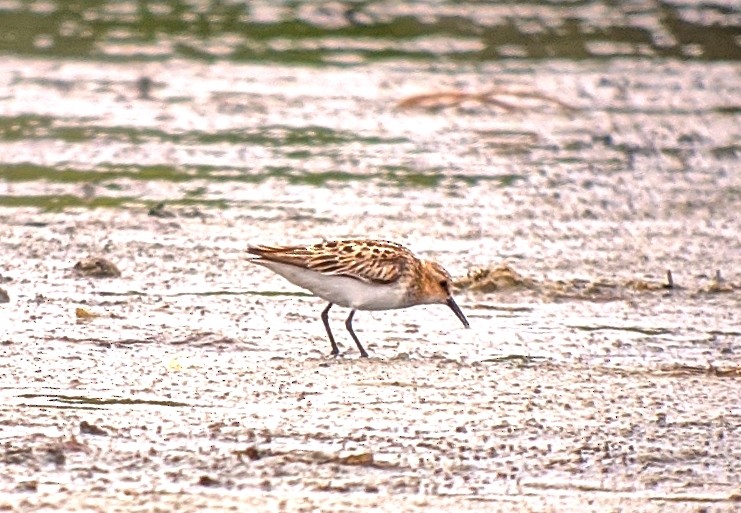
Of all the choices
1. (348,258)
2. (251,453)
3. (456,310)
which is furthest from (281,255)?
(251,453)

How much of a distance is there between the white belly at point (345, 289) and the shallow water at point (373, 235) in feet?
0.81

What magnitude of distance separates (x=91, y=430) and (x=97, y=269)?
3.39 meters

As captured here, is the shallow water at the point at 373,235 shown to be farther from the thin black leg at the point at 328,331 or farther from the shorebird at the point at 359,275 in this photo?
the shorebird at the point at 359,275

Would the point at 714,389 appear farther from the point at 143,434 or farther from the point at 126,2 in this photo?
the point at 126,2

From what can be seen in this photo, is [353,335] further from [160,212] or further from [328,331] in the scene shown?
[160,212]

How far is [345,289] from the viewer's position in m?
9.98

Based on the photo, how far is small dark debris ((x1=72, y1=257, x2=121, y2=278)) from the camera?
11227 mm

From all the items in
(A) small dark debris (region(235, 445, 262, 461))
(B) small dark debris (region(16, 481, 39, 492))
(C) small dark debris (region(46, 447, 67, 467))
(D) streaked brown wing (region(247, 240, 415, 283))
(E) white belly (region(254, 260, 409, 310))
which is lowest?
(E) white belly (region(254, 260, 409, 310))

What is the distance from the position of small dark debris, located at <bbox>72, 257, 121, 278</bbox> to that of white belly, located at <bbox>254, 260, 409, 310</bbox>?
A: 159 cm

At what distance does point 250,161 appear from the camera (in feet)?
49.8

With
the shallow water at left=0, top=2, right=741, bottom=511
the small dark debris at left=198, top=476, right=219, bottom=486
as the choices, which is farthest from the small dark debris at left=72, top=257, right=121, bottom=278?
the small dark debris at left=198, top=476, right=219, bottom=486

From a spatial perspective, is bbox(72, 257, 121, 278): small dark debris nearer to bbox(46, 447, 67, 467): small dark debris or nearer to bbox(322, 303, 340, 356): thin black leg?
bbox(322, 303, 340, 356): thin black leg

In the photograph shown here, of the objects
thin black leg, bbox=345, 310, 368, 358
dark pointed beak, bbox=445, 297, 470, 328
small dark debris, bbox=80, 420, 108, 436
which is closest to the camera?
small dark debris, bbox=80, 420, 108, 436

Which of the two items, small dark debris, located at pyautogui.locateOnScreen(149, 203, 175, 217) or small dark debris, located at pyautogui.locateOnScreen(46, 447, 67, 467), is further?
small dark debris, located at pyautogui.locateOnScreen(149, 203, 175, 217)
